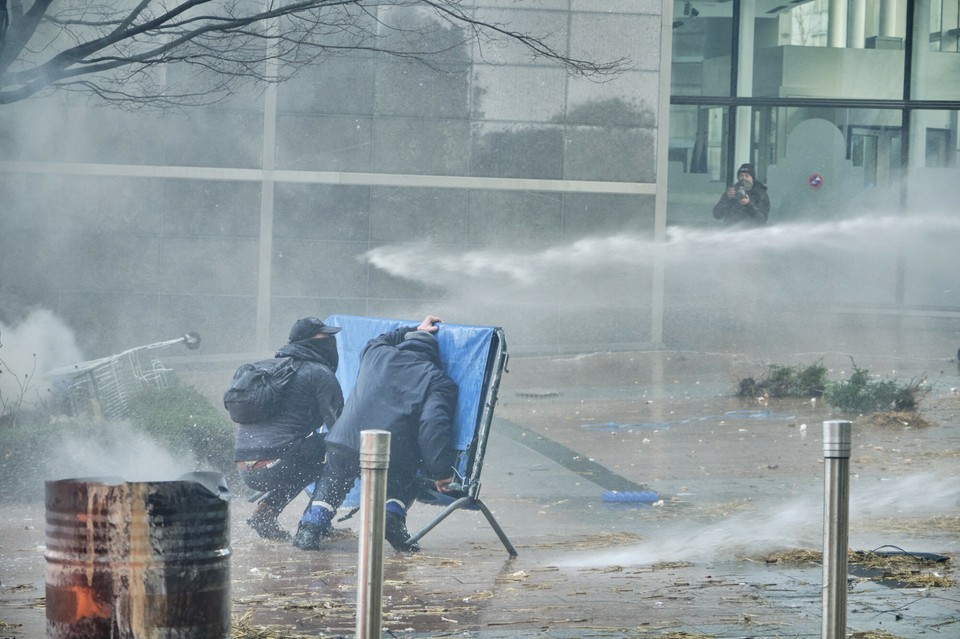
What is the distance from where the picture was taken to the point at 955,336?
705 inches

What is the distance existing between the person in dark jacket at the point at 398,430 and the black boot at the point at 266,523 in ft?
0.77

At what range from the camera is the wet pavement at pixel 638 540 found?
18.0 feet

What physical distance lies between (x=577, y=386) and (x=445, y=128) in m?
4.20

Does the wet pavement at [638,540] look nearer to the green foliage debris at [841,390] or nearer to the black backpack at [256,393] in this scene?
the green foliage debris at [841,390]

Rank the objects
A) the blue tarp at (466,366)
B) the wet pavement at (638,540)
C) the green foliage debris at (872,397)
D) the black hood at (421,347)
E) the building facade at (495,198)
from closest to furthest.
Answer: the wet pavement at (638,540) < the blue tarp at (466,366) < the black hood at (421,347) < the green foliage debris at (872,397) < the building facade at (495,198)

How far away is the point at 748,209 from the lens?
1855 centimetres

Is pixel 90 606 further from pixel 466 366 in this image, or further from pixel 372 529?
pixel 466 366

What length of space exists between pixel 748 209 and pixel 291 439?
1246 centimetres

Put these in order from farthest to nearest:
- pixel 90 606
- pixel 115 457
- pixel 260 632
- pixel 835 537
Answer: pixel 115 457 < pixel 260 632 < pixel 835 537 < pixel 90 606

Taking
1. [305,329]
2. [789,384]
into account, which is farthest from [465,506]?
[789,384]

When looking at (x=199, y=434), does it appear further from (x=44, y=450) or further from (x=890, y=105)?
(x=890, y=105)

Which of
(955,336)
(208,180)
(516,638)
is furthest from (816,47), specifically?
(516,638)

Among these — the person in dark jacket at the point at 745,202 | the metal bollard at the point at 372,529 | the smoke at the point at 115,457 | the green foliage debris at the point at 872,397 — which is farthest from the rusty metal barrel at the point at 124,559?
the person in dark jacket at the point at 745,202

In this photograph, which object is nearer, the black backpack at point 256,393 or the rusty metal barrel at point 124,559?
the rusty metal barrel at point 124,559
